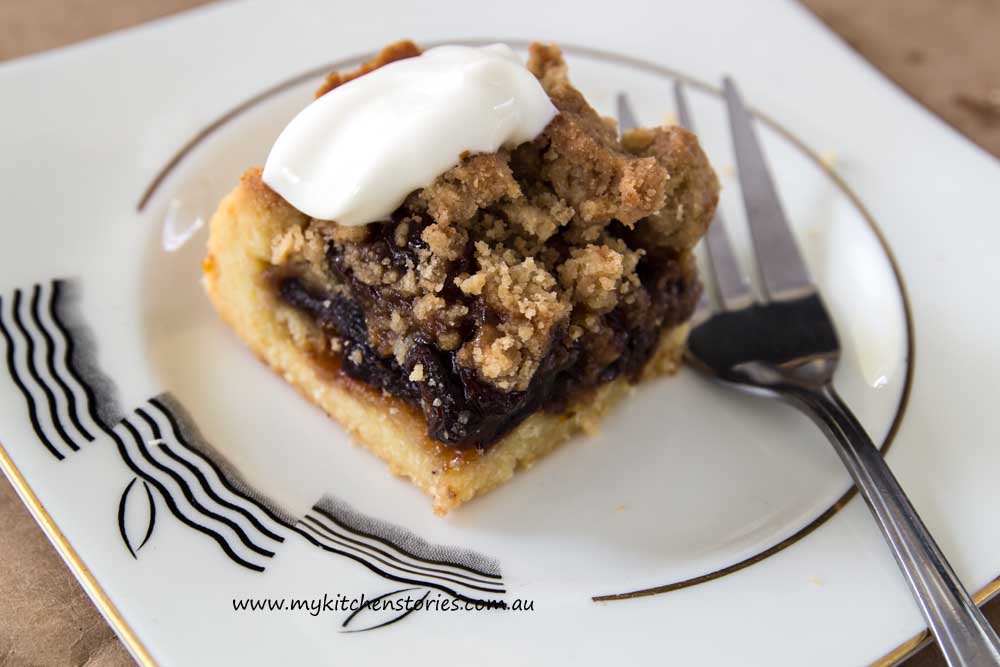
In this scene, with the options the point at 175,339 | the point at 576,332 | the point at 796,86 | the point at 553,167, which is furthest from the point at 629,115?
the point at 175,339

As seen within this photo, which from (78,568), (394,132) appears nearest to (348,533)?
(78,568)

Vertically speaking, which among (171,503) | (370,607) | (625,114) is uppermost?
(625,114)

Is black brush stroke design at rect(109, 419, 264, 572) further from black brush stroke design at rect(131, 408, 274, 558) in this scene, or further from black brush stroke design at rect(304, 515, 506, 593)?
black brush stroke design at rect(304, 515, 506, 593)

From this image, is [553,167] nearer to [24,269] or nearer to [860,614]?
[860,614]

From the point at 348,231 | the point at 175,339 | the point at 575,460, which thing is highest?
the point at 348,231

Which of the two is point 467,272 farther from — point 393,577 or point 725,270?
point 725,270

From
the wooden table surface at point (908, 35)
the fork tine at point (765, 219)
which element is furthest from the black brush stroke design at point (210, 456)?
the wooden table surface at point (908, 35)

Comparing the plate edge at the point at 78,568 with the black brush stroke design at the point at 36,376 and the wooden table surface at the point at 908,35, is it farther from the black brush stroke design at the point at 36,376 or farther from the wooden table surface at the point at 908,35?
the wooden table surface at the point at 908,35
